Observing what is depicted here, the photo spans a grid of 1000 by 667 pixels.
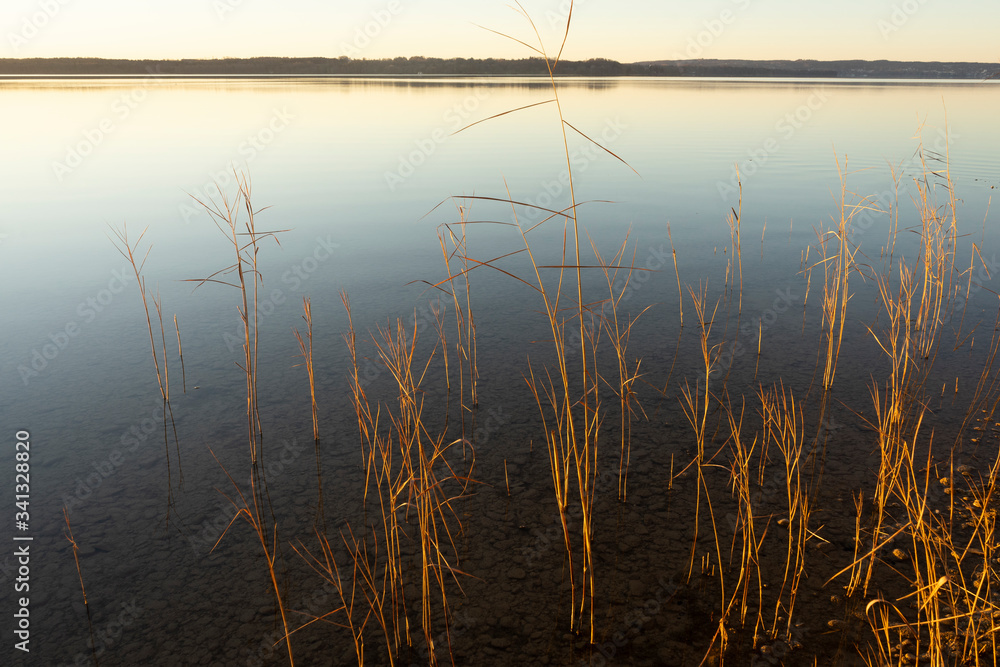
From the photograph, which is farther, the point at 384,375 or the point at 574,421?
the point at 384,375

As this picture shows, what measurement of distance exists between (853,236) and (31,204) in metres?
12.4

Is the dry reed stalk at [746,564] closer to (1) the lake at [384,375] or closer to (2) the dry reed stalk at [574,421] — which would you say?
(1) the lake at [384,375]

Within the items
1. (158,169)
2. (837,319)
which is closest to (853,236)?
(837,319)

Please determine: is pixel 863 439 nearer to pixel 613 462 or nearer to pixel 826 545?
pixel 826 545

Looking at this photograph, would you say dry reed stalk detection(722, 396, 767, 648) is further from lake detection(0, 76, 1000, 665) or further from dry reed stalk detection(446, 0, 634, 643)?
dry reed stalk detection(446, 0, 634, 643)

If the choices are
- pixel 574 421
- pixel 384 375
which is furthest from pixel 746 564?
pixel 384 375

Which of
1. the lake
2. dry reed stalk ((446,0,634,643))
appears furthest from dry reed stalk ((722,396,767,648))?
dry reed stalk ((446,0,634,643))

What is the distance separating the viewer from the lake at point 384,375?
2652 mm

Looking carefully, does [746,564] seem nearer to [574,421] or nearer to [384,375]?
[574,421]

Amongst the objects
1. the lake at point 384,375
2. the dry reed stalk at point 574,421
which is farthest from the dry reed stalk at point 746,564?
the dry reed stalk at point 574,421

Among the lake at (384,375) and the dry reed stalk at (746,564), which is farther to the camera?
the lake at (384,375)

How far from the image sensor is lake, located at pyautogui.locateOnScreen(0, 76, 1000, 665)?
2652 millimetres

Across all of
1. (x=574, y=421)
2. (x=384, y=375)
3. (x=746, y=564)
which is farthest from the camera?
(x=384, y=375)

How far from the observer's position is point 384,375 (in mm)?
4680
